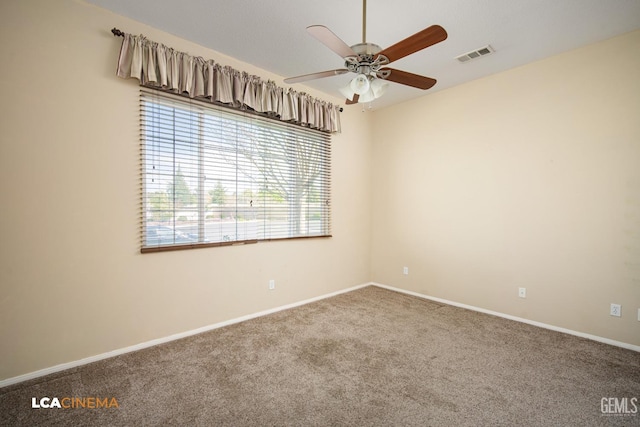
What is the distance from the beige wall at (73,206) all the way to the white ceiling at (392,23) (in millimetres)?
325

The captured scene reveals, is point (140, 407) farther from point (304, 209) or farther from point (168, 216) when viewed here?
point (304, 209)

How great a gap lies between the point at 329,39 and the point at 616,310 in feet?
11.4

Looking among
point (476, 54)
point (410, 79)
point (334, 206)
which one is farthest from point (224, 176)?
point (476, 54)

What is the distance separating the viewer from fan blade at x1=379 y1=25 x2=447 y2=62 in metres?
1.63

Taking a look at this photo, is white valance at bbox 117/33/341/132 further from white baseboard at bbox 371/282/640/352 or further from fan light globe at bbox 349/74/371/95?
white baseboard at bbox 371/282/640/352

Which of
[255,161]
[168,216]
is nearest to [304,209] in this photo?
[255,161]

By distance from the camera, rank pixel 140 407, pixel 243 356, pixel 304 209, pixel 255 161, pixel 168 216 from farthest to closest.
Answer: pixel 304 209 → pixel 255 161 → pixel 168 216 → pixel 243 356 → pixel 140 407

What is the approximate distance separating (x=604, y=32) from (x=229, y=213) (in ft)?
12.9

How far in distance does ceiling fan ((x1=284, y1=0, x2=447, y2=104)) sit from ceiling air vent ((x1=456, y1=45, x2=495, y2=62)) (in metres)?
1.16

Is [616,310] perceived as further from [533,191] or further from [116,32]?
[116,32]

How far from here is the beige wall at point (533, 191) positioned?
274 centimetres

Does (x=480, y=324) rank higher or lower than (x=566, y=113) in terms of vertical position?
lower

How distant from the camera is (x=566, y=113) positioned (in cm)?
302

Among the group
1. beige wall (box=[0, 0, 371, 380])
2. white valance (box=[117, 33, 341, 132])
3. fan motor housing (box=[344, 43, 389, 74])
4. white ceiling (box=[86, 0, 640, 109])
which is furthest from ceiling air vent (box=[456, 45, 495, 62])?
beige wall (box=[0, 0, 371, 380])
